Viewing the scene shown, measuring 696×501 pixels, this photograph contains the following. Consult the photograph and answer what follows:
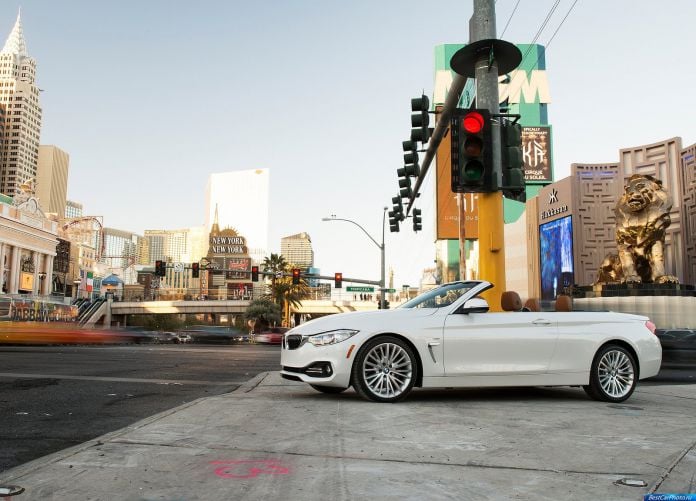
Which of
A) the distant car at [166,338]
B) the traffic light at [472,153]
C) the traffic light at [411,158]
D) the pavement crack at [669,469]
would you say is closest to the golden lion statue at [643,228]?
the traffic light at [411,158]

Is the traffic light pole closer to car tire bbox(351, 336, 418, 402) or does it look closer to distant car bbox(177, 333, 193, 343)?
car tire bbox(351, 336, 418, 402)

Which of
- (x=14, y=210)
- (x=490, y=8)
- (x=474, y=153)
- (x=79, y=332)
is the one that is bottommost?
(x=79, y=332)

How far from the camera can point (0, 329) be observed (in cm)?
3078

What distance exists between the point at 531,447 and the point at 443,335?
2.32 meters

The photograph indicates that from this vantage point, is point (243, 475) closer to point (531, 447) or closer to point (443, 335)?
point (531, 447)

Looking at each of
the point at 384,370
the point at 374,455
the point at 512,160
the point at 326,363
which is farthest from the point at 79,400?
the point at 512,160

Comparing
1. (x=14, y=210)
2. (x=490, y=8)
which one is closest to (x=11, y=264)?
(x=14, y=210)

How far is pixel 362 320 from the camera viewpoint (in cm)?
612

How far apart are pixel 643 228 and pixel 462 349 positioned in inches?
938

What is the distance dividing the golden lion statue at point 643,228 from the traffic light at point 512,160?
2016 centimetres

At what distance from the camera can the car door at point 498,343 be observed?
20.3 feet

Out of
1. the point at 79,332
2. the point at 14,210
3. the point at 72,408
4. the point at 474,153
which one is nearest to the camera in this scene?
the point at 72,408

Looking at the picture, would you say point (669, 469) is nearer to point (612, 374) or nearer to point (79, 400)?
point (612, 374)

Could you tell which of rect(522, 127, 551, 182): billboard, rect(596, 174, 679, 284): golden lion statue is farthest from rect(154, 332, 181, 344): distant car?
rect(522, 127, 551, 182): billboard
